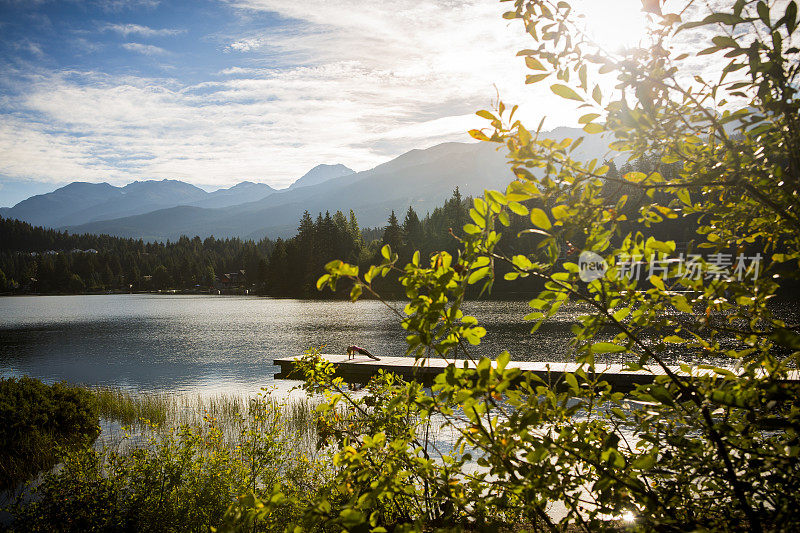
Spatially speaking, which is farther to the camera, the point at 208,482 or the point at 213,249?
the point at 213,249

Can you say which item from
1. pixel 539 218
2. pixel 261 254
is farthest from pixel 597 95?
pixel 261 254

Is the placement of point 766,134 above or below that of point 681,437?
above

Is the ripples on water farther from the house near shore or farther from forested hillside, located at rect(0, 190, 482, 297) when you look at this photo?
the house near shore

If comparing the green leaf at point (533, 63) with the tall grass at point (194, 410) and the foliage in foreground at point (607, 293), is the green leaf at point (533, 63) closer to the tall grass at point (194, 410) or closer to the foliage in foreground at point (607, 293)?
the foliage in foreground at point (607, 293)

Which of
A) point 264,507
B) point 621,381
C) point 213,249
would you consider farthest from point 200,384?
point 213,249

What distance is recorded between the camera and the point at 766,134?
169cm

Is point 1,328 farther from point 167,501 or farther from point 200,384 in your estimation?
point 167,501

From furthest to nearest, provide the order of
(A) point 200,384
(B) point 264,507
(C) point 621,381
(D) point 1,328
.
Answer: (D) point 1,328
(A) point 200,384
(C) point 621,381
(B) point 264,507

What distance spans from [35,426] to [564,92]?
10.7 m

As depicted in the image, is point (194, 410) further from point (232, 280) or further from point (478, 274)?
point (232, 280)

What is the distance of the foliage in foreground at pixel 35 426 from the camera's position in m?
8.09

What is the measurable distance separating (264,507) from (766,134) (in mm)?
2064

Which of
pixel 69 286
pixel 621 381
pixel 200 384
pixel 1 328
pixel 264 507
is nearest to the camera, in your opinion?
pixel 264 507

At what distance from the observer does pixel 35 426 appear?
8.61m
